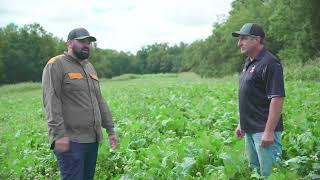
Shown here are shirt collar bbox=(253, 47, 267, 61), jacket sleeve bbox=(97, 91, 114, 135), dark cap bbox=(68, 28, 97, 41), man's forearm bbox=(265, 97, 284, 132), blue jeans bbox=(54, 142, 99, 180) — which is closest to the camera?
man's forearm bbox=(265, 97, 284, 132)

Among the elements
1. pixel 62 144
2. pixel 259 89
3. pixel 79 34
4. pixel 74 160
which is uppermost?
pixel 79 34

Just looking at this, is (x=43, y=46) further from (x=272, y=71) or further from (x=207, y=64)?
(x=272, y=71)

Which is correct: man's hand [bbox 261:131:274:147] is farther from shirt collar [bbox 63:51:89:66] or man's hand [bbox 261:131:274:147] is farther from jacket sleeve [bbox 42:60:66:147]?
shirt collar [bbox 63:51:89:66]

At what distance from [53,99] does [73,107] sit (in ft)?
1.02

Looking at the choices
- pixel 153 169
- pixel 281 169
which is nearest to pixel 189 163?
pixel 153 169

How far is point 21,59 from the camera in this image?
70.5 m

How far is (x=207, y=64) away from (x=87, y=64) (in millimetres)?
61407

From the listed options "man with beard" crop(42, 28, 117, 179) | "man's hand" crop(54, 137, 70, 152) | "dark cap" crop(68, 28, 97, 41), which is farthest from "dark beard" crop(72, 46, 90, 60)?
"man's hand" crop(54, 137, 70, 152)

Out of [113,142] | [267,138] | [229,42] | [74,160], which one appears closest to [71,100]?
[74,160]

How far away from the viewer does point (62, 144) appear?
17.5 feet

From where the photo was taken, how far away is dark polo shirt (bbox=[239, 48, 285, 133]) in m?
5.11

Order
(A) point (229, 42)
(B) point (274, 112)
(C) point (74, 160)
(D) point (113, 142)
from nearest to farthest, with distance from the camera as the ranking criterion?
1. (B) point (274, 112)
2. (C) point (74, 160)
3. (D) point (113, 142)
4. (A) point (229, 42)

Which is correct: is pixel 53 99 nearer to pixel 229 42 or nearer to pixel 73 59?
pixel 73 59

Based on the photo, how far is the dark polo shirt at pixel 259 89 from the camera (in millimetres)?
5105
